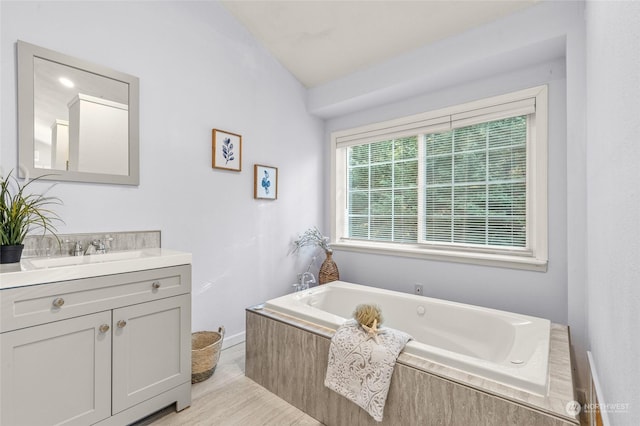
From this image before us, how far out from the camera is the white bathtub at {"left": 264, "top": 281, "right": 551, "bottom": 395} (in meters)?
1.38

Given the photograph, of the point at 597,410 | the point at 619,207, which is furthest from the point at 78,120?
the point at 597,410

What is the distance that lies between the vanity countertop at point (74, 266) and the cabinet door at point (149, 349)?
0.22 meters

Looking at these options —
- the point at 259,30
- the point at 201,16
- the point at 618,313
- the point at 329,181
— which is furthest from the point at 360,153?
the point at 618,313

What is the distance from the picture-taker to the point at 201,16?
8.16 ft

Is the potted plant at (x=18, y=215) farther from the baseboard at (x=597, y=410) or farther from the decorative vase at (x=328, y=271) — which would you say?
the baseboard at (x=597, y=410)

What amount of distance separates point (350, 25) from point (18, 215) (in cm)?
258

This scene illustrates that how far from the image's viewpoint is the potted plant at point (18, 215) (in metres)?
1.48

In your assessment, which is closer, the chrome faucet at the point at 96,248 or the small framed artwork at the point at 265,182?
the chrome faucet at the point at 96,248

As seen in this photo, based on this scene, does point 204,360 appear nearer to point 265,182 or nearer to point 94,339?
point 94,339

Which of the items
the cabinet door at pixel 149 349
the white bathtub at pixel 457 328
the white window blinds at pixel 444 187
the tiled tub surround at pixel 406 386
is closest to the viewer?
the tiled tub surround at pixel 406 386

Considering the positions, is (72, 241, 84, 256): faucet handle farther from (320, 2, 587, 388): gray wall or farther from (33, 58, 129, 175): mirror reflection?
(320, 2, 587, 388): gray wall

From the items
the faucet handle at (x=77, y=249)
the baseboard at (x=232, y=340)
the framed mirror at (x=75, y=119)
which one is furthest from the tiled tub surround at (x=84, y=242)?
the baseboard at (x=232, y=340)

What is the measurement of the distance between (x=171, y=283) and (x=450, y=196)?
7.75 ft

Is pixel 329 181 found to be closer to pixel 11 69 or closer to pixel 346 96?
pixel 346 96
